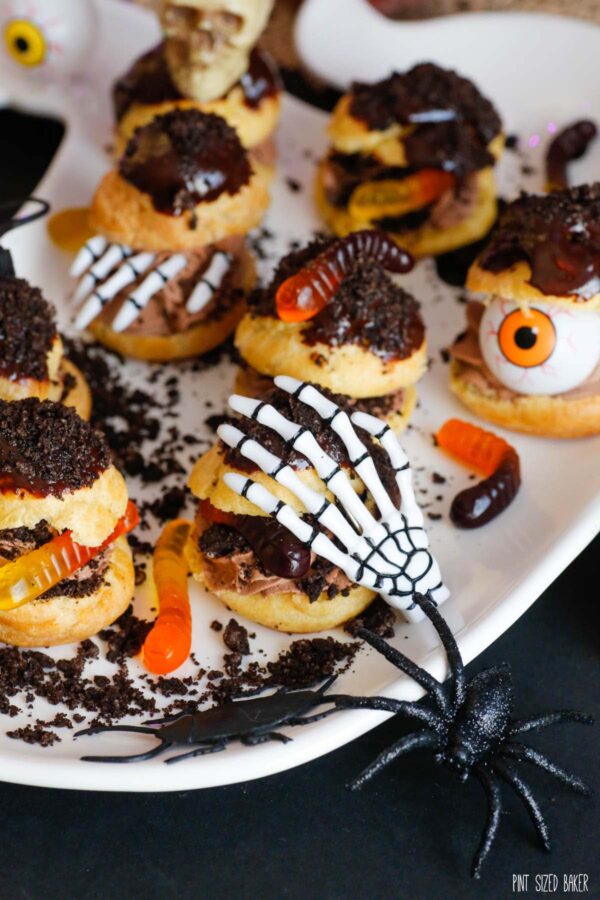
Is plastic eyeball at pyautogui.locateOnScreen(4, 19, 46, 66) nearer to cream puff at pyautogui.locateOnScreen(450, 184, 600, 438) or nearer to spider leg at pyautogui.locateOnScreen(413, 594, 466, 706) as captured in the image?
cream puff at pyautogui.locateOnScreen(450, 184, 600, 438)

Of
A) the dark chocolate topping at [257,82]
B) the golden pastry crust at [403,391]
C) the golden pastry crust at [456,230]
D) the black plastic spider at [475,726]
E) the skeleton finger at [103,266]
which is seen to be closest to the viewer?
the black plastic spider at [475,726]

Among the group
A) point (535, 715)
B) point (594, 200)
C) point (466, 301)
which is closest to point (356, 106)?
point (466, 301)

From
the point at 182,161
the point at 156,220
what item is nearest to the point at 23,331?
the point at 156,220

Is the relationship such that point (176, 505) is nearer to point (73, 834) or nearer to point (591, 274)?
point (73, 834)

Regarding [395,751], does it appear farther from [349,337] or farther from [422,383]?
[422,383]

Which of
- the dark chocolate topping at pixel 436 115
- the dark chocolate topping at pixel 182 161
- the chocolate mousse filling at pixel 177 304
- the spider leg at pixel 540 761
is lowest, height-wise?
the spider leg at pixel 540 761

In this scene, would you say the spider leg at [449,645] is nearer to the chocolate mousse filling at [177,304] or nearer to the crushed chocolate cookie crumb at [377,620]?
the crushed chocolate cookie crumb at [377,620]

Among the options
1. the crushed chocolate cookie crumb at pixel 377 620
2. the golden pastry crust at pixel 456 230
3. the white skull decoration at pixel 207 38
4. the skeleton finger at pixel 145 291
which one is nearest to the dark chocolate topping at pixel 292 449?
the crushed chocolate cookie crumb at pixel 377 620
